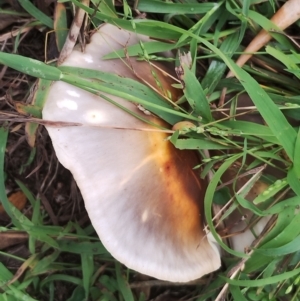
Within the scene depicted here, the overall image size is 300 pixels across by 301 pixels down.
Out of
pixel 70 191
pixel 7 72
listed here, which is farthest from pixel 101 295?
pixel 7 72

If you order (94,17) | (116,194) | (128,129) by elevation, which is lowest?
(116,194)

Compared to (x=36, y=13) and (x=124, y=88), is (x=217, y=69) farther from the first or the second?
(x=36, y=13)

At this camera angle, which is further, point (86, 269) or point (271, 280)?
point (86, 269)

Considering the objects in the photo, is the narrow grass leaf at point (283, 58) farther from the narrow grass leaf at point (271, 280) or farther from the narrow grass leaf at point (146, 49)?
the narrow grass leaf at point (271, 280)

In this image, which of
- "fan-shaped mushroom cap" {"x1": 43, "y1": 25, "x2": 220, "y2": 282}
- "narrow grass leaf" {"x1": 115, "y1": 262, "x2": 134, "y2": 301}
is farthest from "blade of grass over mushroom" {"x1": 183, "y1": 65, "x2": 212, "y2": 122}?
"narrow grass leaf" {"x1": 115, "y1": 262, "x2": 134, "y2": 301}

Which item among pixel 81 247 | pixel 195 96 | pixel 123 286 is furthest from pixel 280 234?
pixel 81 247

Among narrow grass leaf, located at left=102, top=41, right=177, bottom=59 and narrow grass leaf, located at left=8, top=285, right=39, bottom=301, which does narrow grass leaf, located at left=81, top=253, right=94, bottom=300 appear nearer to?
narrow grass leaf, located at left=8, top=285, right=39, bottom=301

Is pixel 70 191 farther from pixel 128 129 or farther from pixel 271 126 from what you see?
pixel 271 126
